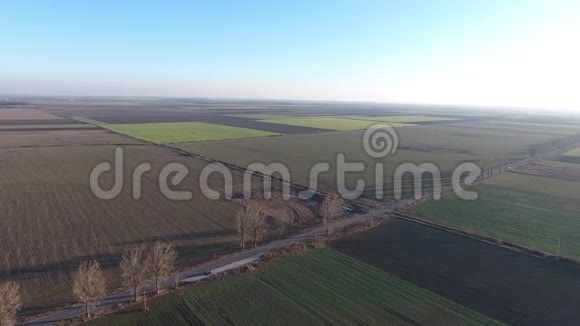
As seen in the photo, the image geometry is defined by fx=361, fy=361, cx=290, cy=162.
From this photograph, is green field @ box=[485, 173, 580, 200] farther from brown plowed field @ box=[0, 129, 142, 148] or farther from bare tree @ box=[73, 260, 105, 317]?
brown plowed field @ box=[0, 129, 142, 148]

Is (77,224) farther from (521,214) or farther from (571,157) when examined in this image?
(571,157)

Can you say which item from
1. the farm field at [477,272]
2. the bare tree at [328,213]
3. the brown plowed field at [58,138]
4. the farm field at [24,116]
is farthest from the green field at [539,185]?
the farm field at [24,116]

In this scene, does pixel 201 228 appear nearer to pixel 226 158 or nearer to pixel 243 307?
pixel 243 307

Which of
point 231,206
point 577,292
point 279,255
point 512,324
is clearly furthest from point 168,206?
point 577,292

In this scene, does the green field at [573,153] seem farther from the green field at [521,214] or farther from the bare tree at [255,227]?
the bare tree at [255,227]

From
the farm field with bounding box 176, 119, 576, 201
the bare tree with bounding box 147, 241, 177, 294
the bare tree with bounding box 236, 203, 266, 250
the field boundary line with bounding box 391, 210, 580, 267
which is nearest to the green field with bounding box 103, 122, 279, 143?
the farm field with bounding box 176, 119, 576, 201


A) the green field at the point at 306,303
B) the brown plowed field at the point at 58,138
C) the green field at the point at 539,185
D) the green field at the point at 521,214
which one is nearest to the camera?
the green field at the point at 306,303
